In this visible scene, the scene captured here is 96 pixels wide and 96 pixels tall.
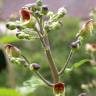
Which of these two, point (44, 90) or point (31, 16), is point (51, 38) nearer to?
point (44, 90)

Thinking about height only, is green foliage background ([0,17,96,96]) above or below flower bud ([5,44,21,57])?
below

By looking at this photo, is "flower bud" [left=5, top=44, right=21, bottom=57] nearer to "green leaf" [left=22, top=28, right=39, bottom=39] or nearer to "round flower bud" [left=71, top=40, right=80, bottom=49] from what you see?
"green leaf" [left=22, top=28, right=39, bottom=39]

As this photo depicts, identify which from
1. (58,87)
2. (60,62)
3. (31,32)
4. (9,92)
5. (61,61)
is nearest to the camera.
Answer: (58,87)

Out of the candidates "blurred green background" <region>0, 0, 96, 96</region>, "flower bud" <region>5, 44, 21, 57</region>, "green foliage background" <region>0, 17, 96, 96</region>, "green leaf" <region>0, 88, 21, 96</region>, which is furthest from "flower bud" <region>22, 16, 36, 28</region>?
"green foliage background" <region>0, 17, 96, 96</region>

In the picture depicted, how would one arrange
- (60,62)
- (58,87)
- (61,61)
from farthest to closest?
(61,61)
(60,62)
(58,87)

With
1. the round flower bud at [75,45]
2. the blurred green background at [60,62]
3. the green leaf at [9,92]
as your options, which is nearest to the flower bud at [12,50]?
the round flower bud at [75,45]

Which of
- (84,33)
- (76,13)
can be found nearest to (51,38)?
(76,13)

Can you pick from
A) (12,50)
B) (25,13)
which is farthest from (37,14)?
(12,50)

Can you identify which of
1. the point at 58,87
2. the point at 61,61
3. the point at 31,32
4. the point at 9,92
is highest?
the point at 31,32

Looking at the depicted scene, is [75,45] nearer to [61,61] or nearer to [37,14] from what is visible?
[37,14]
